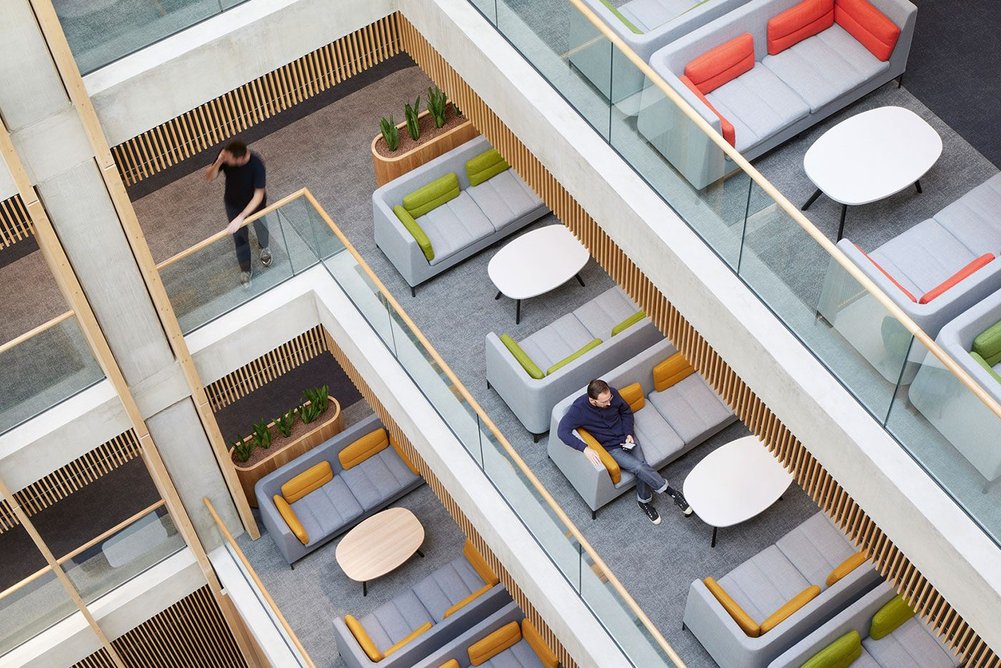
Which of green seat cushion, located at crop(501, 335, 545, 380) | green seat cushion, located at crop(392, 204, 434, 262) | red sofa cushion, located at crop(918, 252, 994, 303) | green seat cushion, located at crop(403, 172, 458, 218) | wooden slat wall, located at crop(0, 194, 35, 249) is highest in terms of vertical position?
wooden slat wall, located at crop(0, 194, 35, 249)

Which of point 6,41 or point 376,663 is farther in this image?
point 376,663

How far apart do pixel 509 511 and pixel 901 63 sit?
516 cm

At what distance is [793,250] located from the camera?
26.5ft

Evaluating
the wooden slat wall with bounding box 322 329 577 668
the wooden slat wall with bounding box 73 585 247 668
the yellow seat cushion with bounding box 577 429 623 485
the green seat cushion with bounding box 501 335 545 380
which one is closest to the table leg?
the yellow seat cushion with bounding box 577 429 623 485

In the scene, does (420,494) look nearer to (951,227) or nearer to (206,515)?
(206,515)

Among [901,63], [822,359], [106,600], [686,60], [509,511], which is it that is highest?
[106,600]

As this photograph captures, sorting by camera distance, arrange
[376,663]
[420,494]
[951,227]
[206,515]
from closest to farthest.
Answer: [951,227], [376,663], [206,515], [420,494]

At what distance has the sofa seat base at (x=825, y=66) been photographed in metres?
10.5

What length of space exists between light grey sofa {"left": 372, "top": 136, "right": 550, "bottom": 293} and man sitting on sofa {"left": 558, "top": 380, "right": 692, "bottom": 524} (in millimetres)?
2602

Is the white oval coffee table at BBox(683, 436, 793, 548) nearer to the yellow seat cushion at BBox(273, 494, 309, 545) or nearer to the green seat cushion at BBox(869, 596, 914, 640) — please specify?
the green seat cushion at BBox(869, 596, 914, 640)

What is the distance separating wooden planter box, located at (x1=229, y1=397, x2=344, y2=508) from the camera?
1398cm

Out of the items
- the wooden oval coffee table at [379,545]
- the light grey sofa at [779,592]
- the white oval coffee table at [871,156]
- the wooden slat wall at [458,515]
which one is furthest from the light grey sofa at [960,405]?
the wooden oval coffee table at [379,545]

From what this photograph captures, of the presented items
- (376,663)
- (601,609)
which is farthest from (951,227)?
(376,663)

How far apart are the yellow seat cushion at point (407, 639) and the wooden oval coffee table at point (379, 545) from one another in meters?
0.78
